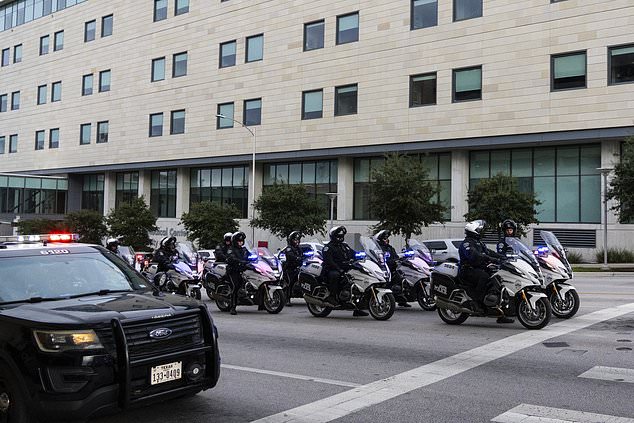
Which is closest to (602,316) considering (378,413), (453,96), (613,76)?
(378,413)

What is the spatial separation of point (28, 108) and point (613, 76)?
56680mm

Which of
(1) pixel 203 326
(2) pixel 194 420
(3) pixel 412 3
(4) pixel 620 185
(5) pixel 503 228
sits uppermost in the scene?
(3) pixel 412 3

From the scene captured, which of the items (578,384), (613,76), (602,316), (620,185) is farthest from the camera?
(613,76)

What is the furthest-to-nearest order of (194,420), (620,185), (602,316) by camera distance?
(620,185) → (602,316) → (194,420)

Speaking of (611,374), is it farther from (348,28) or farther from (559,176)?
(348,28)

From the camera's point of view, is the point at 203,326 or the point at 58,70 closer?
the point at 203,326

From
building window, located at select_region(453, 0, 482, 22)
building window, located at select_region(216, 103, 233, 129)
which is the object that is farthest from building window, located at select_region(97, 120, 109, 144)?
building window, located at select_region(453, 0, 482, 22)

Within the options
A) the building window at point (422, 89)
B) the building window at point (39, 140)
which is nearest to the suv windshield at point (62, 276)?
the building window at point (422, 89)

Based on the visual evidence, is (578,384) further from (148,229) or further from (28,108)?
(28,108)

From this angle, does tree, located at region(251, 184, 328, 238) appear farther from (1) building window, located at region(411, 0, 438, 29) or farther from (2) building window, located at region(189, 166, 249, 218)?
(1) building window, located at region(411, 0, 438, 29)

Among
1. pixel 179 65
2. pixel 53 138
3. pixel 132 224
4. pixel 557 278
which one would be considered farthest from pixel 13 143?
pixel 557 278

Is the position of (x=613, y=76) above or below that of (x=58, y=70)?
below

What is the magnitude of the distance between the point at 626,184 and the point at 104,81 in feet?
152

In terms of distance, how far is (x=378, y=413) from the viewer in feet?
19.7
